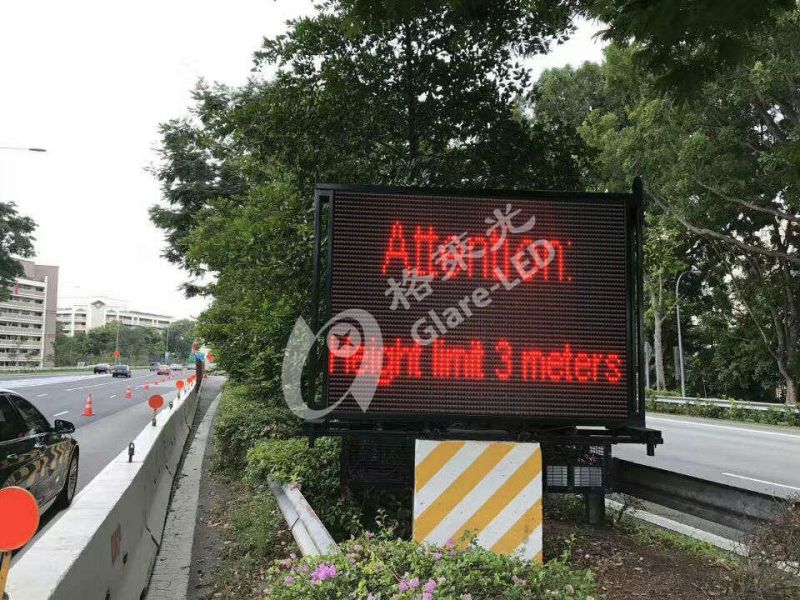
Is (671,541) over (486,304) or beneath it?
beneath

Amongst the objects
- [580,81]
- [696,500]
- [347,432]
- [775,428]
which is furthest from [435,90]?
[580,81]

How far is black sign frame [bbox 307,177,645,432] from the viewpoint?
4113mm

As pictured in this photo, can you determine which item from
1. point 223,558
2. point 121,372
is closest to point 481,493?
point 223,558

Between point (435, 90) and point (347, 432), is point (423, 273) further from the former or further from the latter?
point (435, 90)

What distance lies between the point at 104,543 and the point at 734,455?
533 inches

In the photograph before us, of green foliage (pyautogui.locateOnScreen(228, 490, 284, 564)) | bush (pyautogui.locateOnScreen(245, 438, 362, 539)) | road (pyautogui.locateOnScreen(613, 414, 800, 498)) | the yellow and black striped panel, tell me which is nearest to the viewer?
the yellow and black striped panel

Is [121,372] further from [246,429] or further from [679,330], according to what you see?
[246,429]

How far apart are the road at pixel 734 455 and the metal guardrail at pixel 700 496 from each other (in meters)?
4.35

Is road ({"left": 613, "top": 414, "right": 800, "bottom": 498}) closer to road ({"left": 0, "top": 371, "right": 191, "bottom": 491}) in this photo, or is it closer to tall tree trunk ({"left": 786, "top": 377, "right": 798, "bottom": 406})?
tall tree trunk ({"left": 786, "top": 377, "right": 798, "bottom": 406})

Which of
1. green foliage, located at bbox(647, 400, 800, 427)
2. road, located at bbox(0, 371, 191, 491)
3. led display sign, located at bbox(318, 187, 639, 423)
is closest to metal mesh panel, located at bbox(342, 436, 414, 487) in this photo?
led display sign, located at bbox(318, 187, 639, 423)

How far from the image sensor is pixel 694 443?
15.2m

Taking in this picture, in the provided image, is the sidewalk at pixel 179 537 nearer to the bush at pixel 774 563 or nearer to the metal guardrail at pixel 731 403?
the bush at pixel 774 563

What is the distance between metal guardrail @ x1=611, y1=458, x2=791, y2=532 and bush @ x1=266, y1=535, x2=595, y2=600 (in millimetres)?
1615

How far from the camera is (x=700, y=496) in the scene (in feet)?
13.8
